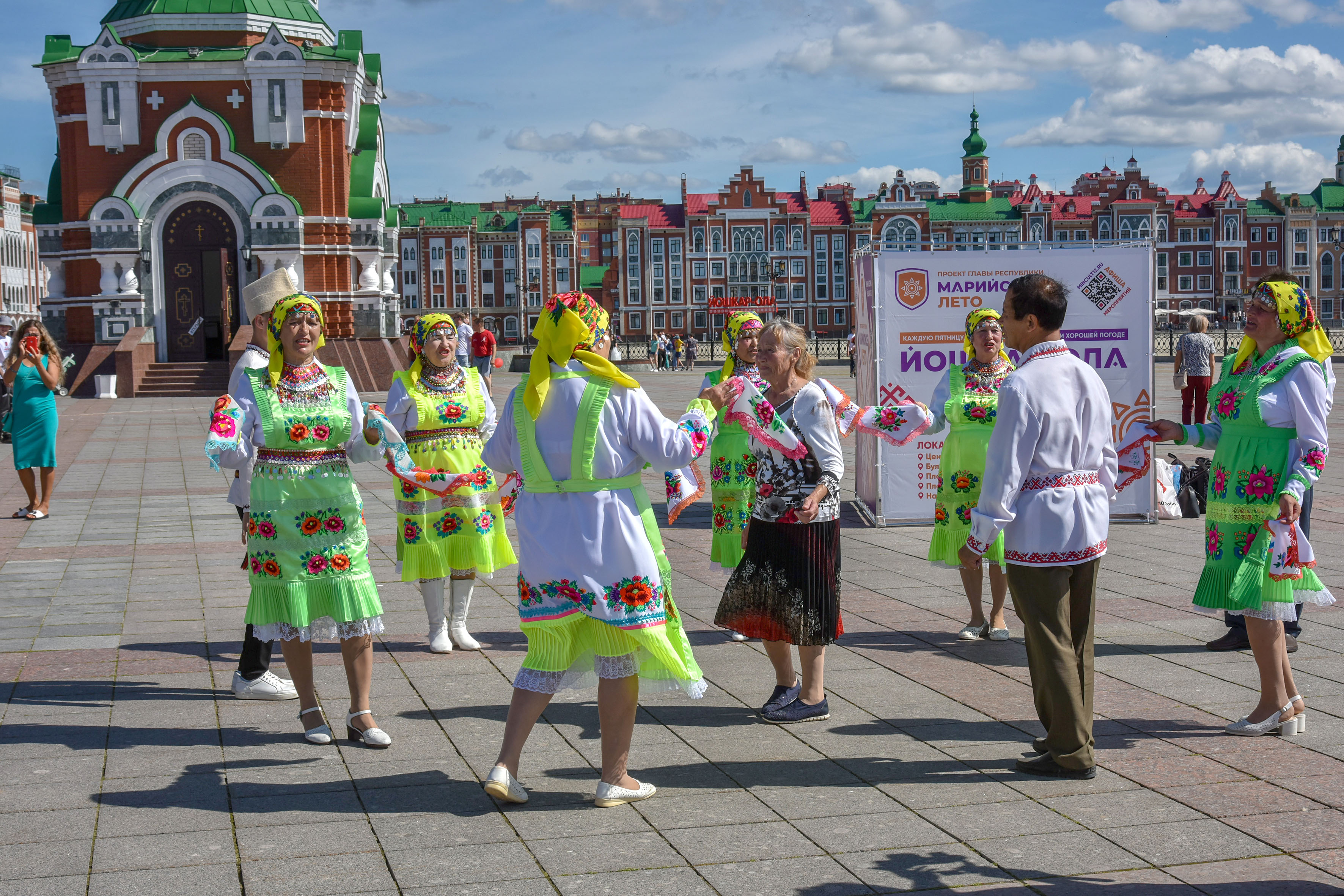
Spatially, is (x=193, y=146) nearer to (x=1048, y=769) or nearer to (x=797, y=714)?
(x=797, y=714)

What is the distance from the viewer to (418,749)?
5.21 meters

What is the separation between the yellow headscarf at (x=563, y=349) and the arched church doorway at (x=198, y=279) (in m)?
32.1

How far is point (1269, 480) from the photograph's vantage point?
17.3 ft

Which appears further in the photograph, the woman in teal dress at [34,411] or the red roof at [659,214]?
the red roof at [659,214]

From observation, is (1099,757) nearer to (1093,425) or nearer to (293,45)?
(1093,425)

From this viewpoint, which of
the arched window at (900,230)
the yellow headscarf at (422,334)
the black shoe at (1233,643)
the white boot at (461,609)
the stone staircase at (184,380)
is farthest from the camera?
the arched window at (900,230)

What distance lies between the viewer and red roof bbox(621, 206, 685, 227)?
336 ft

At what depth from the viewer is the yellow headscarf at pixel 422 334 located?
685 cm

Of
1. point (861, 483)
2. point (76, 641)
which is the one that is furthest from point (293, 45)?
point (76, 641)

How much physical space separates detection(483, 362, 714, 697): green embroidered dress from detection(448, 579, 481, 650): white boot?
2.51m

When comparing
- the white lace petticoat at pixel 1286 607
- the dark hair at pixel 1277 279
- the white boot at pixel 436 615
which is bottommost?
the white boot at pixel 436 615

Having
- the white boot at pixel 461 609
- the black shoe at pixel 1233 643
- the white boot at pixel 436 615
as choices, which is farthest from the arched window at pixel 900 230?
the white boot at pixel 436 615

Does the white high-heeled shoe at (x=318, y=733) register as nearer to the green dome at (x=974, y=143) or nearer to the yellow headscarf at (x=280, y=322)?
the yellow headscarf at (x=280, y=322)

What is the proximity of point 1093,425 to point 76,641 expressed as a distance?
549 cm
